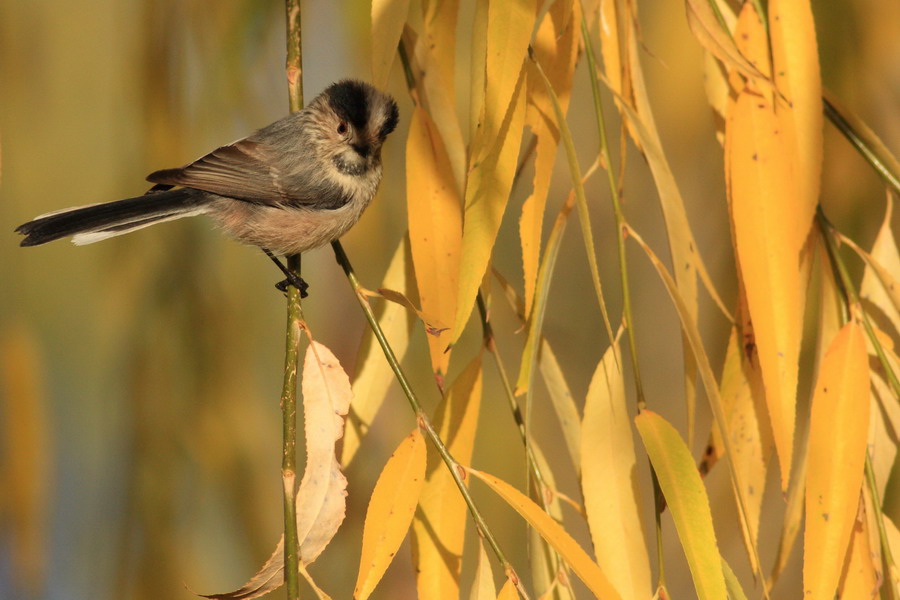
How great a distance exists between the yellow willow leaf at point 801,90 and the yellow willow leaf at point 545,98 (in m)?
0.24

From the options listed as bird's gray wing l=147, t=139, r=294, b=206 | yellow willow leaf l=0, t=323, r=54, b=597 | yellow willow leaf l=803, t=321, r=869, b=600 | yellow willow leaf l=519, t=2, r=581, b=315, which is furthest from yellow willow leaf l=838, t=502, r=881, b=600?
yellow willow leaf l=0, t=323, r=54, b=597

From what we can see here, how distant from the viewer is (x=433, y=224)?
979 millimetres

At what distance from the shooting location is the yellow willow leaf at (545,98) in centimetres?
90

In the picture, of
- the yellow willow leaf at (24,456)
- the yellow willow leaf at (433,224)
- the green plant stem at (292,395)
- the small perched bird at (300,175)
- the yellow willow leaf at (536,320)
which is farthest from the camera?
the small perched bird at (300,175)

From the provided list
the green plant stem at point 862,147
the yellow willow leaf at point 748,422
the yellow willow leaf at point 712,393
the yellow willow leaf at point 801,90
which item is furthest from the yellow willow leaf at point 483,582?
the green plant stem at point 862,147

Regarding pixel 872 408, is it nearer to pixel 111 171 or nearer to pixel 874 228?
pixel 874 228

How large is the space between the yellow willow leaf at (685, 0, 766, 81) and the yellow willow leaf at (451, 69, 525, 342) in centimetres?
19

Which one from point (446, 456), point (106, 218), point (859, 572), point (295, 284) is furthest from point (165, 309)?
point (859, 572)

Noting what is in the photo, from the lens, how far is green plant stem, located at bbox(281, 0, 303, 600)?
2.45 ft

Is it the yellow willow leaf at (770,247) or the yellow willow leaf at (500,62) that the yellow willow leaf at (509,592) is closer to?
the yellow willow leaf at (770,247)

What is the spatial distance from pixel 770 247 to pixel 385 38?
1.56ft

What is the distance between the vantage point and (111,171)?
134 cm

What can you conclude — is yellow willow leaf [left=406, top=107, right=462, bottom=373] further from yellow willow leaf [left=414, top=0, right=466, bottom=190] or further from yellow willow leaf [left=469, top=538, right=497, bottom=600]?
yellow willow leaf [left=469, top=538, right=497, bottom=600]

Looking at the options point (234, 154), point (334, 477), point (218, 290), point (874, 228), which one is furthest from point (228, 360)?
point (874, 228)
